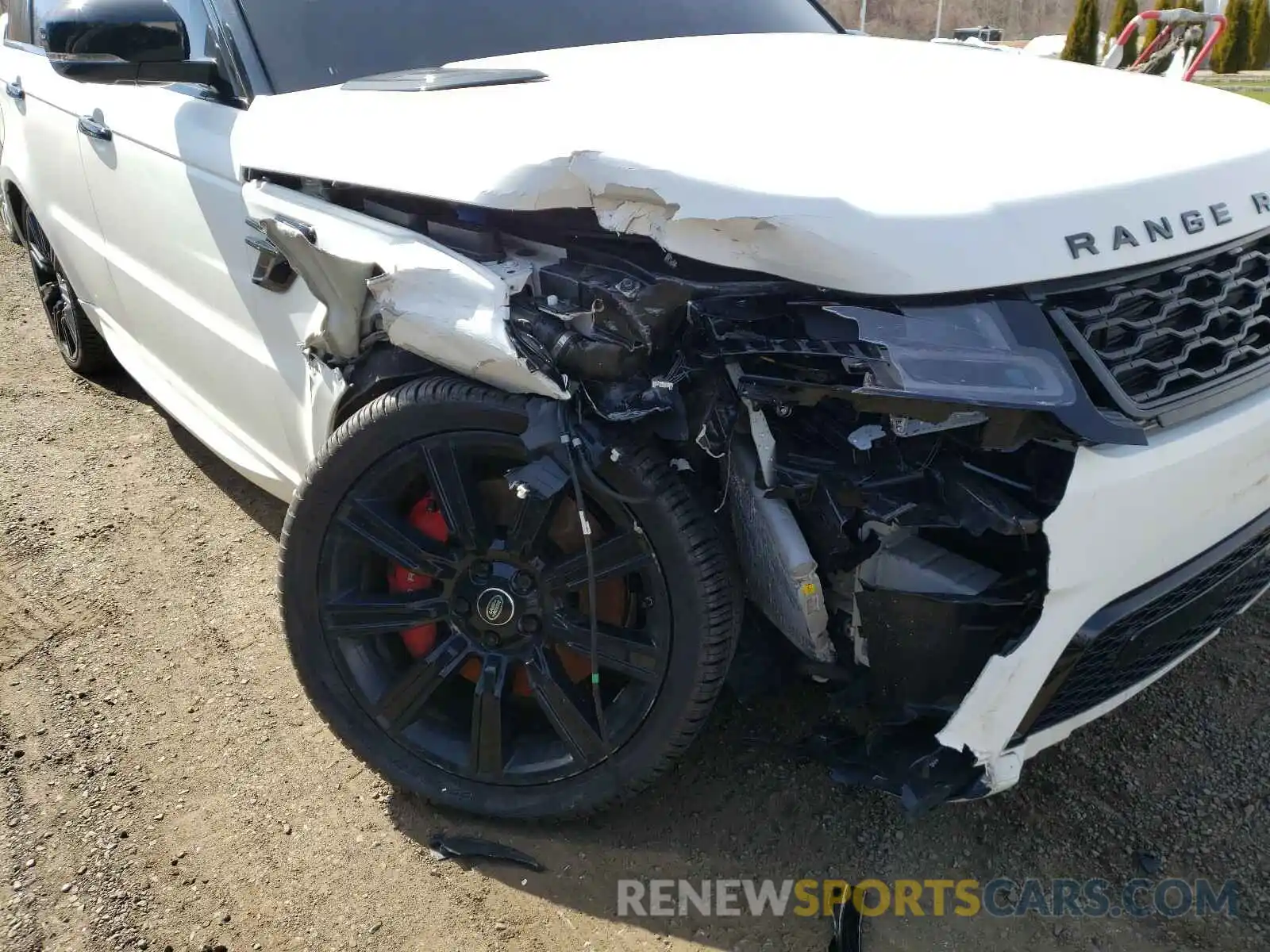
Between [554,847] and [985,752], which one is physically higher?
[985,752]

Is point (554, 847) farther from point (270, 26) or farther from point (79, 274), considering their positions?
point (79, 274)

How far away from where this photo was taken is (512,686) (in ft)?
7.45

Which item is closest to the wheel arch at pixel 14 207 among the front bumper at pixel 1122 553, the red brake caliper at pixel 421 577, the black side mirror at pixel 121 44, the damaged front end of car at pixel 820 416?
the black side mirror at pixel 121 44

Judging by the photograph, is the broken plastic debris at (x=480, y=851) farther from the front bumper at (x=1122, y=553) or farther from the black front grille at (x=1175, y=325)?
the black front grille at (x=1175, y=325)

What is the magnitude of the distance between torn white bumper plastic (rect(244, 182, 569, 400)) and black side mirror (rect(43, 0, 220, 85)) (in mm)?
739

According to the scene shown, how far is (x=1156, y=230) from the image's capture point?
1698 mm

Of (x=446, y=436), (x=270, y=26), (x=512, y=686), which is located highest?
(x=270, y=26)

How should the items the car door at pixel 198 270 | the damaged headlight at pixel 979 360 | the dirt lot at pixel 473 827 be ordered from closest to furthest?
the damaged headlight at pixel 979 360 < the dirt lot at pixel 473 827 < the car door at pixel 198 270

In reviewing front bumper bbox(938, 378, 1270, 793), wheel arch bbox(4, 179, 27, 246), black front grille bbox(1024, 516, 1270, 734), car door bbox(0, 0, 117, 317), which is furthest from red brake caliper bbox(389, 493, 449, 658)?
wheel arch bbox(4, 179, 27, 246)

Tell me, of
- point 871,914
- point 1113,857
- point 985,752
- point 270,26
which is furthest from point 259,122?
point 1113,857

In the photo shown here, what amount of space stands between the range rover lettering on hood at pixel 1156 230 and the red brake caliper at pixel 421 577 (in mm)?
1321

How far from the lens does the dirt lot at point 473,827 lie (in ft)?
6.66

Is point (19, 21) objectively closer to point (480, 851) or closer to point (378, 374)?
point (378, 374)

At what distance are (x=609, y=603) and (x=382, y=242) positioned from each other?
864 mm
